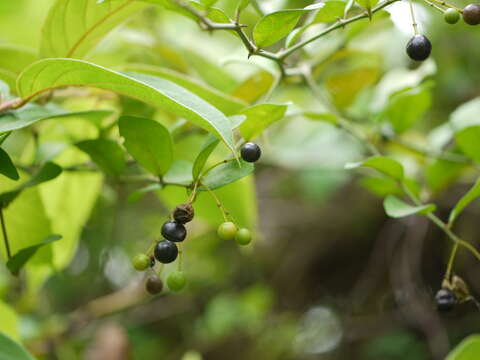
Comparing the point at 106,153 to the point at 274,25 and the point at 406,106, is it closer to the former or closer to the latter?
the point at 274,25

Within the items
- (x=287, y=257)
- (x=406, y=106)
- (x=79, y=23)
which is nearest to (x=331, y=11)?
(x=79, y=23)

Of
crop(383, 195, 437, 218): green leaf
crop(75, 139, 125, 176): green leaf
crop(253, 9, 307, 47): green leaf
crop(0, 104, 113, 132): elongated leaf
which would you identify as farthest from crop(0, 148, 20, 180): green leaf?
crop(383, 195, 437, 218): green leaf

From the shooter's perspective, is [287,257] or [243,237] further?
[287,257]

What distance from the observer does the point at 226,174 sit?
569 millimetres

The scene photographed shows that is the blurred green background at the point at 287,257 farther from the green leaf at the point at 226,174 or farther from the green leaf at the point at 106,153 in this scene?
the green leaf at the point at 226,174

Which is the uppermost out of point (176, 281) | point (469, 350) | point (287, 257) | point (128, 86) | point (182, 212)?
point (128, 86)

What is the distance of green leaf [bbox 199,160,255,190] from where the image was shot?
553 millimetres

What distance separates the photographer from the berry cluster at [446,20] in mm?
544

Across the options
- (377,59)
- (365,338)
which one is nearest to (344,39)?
(377,59)

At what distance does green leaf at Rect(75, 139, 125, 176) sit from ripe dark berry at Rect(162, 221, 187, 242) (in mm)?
197

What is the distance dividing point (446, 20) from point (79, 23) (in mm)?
398

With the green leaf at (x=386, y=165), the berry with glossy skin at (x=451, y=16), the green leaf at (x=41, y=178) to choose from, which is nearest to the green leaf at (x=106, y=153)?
the green leaf at (x=41, y=178)

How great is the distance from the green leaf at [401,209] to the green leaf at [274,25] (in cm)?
23

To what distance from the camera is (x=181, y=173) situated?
65 centimetres
